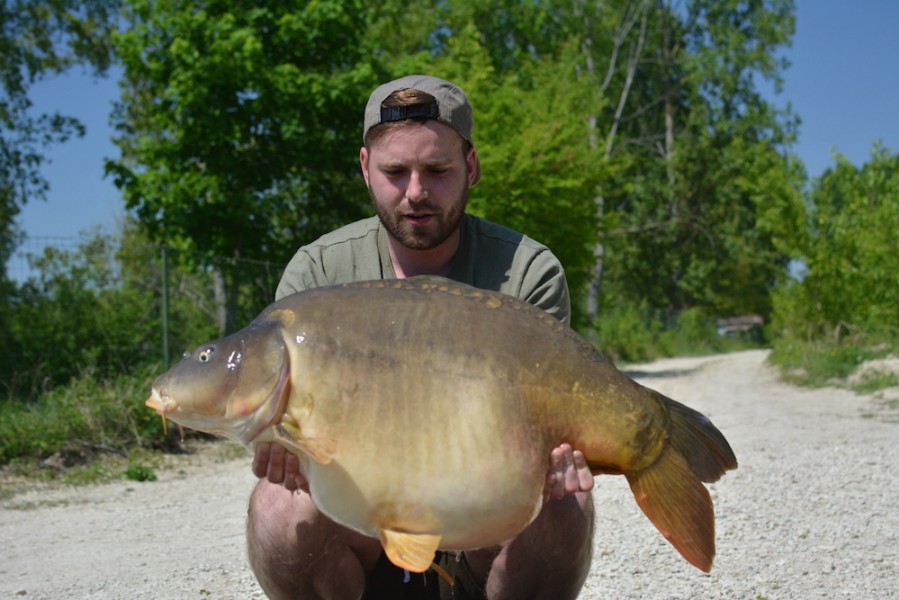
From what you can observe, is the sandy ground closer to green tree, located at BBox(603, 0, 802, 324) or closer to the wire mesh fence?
the wire mesh fence

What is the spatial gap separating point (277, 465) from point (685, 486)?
0.98m

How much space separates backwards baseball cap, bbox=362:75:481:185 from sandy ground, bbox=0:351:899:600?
6.62 ft

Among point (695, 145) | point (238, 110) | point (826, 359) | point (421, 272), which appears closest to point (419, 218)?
point (421, 272)

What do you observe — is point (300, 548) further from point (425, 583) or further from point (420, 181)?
point (420, 181)

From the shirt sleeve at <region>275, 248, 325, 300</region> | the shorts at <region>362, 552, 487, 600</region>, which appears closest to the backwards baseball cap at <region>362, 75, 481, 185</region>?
the shirt sleeve at <region>275, 248, 325, 300</region>

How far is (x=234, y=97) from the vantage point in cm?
1453

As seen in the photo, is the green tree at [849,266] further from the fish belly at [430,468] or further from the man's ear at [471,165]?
the fish belly at [430,468]

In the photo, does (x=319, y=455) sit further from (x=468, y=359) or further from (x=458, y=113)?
(x=458, y=113)

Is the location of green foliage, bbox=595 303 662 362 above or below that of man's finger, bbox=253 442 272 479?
below

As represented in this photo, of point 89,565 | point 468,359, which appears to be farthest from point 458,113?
point 89,565

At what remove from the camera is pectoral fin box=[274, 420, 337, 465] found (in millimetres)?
2068

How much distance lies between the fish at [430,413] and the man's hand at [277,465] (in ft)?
0.16

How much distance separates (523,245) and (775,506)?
3.04 meters

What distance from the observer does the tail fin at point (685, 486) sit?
7.38ft
